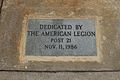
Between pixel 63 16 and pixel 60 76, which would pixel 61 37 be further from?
pixel 60 76

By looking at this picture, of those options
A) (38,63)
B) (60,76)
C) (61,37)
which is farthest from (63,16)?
(60,76)

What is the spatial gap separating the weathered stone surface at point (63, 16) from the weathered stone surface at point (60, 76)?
0.07 m

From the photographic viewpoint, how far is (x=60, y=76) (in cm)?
418

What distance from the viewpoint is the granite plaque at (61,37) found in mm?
4328

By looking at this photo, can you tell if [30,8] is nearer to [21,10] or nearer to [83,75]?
[21,10]

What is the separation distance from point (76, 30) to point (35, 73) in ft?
2.59

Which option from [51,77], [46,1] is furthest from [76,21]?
[51,77]

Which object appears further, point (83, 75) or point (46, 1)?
point (46, 1)

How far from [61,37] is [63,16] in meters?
0.36

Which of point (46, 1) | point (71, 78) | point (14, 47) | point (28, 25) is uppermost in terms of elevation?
point (46, 1)

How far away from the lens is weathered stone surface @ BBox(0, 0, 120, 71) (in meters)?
4.26

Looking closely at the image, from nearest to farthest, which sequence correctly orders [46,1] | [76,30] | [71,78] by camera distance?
[71,78] < [76,30] < [46,1]

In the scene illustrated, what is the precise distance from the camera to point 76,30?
14.7 ft

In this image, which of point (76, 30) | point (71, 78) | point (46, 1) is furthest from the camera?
point (46, 1)
